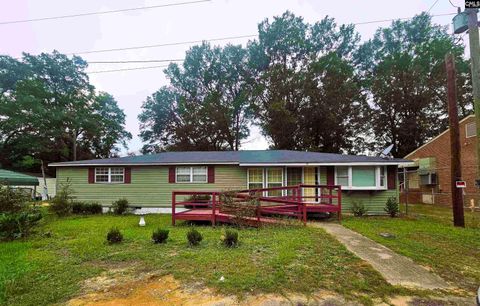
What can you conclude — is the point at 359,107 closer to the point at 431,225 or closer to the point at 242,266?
the point at 431,225

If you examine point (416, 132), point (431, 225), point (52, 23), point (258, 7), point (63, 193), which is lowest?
point (431, 225)

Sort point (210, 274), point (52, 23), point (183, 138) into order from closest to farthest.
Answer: point (210, 274), point (52, 23), point (183, 138)

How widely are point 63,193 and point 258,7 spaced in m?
12.0

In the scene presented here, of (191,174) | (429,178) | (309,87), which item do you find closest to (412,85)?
(309,87)

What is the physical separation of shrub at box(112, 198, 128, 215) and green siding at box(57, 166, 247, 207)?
79 cm

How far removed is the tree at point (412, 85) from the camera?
27.1m

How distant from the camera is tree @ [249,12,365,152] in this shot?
28.0 metres

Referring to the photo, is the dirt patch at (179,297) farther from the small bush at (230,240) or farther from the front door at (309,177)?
the front door at (309,177)

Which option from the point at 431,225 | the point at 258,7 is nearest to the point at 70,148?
the point at 258,7

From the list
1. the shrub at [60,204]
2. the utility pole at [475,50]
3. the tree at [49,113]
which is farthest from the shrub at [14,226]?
the tree at [49,113]

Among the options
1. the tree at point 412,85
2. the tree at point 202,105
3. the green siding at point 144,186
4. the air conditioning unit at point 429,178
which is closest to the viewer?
the green siding at point 144,186

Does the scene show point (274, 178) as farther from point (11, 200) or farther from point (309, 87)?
point (309, 87)

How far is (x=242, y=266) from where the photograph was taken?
5043mm

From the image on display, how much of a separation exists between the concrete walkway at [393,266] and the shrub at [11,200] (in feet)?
33.5
